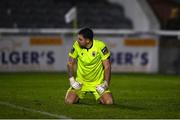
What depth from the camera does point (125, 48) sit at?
99.0 feet

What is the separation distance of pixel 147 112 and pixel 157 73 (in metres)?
16.4

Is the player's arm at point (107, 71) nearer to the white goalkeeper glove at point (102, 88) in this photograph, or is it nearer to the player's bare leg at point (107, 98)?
the white goalkeeper glove at point (102, 88)

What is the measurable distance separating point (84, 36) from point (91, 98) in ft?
9.00

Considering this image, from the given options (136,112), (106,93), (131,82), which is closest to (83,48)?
(106,93)

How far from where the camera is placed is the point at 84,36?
14.9 m

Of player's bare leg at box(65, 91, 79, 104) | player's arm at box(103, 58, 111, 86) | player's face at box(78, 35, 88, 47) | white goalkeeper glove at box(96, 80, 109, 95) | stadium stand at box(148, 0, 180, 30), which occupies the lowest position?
stadium stand at box(148, 0, 180, 30)

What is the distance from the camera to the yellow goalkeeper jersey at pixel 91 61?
15252 millimetres

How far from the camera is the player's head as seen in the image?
14930 mm

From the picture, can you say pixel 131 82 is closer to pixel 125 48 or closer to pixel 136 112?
pixel 125 48

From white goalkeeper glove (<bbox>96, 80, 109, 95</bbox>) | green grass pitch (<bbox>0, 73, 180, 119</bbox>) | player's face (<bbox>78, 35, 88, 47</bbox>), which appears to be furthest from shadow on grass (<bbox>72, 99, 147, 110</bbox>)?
player's face (<bbox>78, 35, 88, 47</bbox>)

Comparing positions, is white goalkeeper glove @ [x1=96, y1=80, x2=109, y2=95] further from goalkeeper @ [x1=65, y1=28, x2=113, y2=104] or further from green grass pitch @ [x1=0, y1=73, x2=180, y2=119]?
green grass pitch @ [x1=0, y1=73, x2=180, y2=119]

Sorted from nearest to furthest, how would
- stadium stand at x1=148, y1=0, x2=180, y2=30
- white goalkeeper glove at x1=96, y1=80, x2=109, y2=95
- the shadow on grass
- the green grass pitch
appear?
the green grass pitch < the shadow on grass < white goalkeeper glove at x1=96, y1=80, x2=109, y2=95 < stadium stand at x1=148, y1=0, x2=180, y2=30

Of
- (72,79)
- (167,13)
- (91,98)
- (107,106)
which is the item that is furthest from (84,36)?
(167,13)

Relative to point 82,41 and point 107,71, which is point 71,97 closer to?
point 107,71
